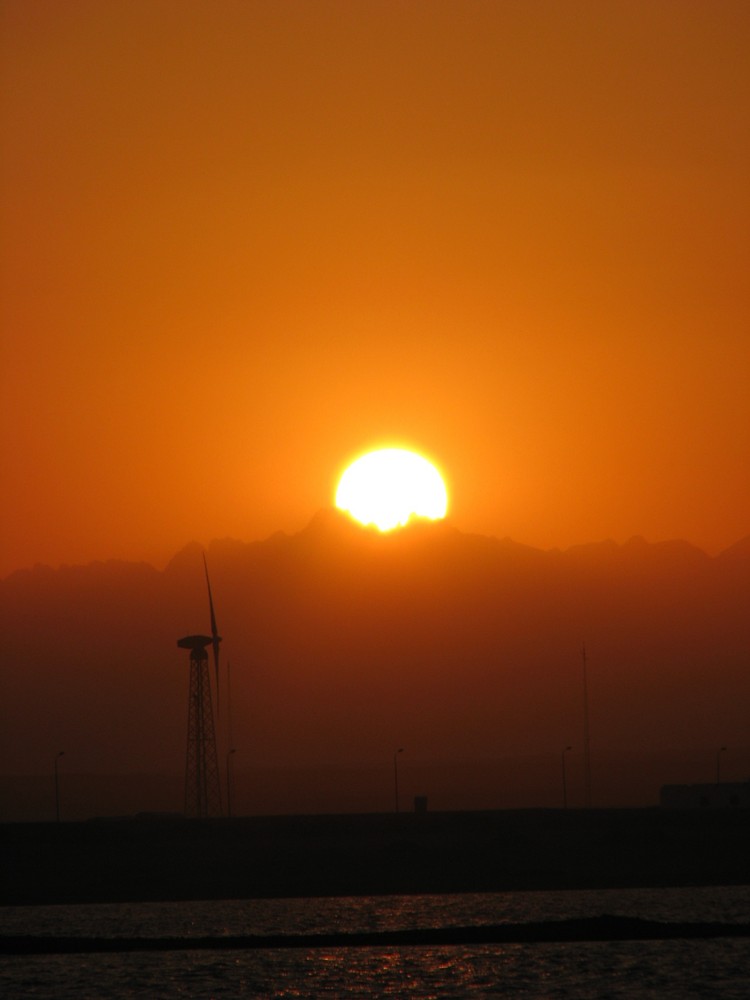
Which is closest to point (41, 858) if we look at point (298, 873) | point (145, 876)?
point (145, 876)

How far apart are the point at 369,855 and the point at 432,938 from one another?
6492 cm

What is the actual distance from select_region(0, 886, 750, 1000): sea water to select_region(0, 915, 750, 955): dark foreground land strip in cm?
65

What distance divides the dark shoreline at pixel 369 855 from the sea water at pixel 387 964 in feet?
93.9

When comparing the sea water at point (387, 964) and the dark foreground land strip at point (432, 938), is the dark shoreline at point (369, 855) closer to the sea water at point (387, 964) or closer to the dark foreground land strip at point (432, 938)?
the sea water at point (387, 964)

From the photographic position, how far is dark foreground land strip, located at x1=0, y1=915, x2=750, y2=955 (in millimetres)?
100125

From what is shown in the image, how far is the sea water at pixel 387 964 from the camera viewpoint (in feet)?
280

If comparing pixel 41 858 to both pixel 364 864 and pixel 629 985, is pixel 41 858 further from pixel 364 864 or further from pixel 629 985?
pixel 629 985

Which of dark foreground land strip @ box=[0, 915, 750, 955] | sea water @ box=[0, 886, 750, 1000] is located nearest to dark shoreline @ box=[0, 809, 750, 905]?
sea water @ box=[0, 886, 750, 1000]

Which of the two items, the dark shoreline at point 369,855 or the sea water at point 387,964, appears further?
the dark shoreline at point 369,855

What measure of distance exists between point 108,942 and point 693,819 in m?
85.9

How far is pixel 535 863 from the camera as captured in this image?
164m

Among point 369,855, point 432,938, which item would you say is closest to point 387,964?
point 432,938

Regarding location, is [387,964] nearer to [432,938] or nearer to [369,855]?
[432,938]

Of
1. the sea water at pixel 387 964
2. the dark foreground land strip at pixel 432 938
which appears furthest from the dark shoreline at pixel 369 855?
the dark foreground land strip at pixel 432 938
